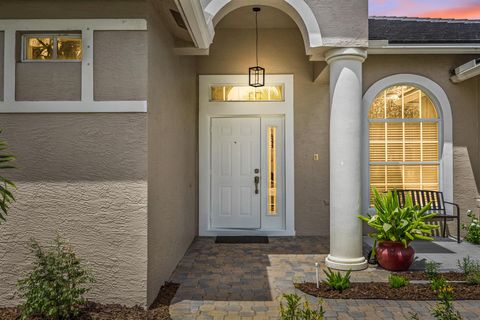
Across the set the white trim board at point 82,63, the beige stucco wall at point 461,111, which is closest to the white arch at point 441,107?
the beige stucco wall at point 461,111

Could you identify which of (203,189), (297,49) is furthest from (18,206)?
(297,49)

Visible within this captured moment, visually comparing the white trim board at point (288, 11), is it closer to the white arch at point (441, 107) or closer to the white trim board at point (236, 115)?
the white trim board at point (236, 115)

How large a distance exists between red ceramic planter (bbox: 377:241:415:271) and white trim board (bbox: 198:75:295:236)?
2.52 meters

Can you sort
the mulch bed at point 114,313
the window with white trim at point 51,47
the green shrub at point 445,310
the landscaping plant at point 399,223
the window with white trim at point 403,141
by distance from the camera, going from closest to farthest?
the green shrub at point 445,310, the mulch bed at point 114,313, the window with white trim at point 51,47, the landscaping plant at point 399,223, the window with white trim at point 403,141

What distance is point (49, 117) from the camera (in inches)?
144

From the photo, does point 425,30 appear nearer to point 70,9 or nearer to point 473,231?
point 473,231

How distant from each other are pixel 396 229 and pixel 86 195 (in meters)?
3.80

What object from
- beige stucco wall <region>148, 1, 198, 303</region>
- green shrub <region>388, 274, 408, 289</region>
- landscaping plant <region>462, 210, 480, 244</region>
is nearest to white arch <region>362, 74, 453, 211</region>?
landscaping plant <region>462, 210, 480, 244</region>

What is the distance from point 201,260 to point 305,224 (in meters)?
2.56

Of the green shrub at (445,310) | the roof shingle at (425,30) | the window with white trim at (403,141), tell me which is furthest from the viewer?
the window with white trim at (403,141)

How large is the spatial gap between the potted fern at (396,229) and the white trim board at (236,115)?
249 centimetres

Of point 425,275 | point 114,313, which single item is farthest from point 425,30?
point 114,313

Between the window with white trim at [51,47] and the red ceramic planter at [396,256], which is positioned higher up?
the window with white trim at [51,47]

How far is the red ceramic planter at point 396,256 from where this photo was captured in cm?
484
